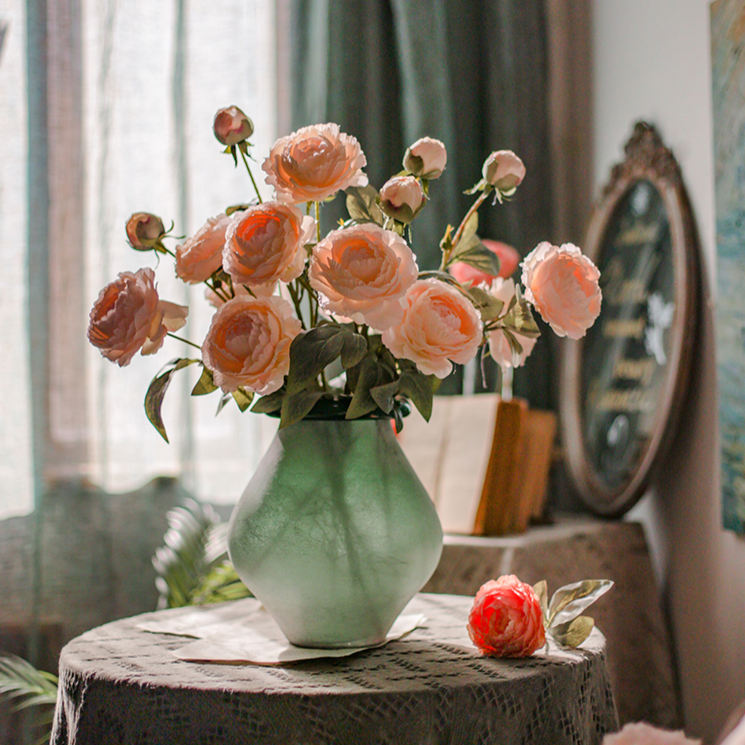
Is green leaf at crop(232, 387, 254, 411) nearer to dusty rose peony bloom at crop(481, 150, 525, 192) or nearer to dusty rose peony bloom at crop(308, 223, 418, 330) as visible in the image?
dusty rose peony bloom at crop(308, 223, 418, 330)

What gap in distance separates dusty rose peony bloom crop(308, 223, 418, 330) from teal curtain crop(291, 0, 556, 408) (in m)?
1.04

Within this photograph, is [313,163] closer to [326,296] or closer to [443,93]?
[326,296]

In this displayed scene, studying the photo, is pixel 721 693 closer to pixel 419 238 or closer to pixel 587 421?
pixel 587 421

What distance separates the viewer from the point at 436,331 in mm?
750

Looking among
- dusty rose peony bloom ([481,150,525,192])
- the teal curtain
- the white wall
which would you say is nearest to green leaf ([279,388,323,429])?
dusty rose peony bloom ([481,150,525,192])

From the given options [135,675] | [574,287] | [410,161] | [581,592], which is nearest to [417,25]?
[410,161]

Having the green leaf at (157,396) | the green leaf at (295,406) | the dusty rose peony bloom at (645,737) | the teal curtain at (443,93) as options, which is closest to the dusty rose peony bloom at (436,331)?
the green leaf at (295,406)

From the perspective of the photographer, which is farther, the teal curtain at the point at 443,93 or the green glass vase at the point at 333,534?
the teal curtain at the point at 443,93

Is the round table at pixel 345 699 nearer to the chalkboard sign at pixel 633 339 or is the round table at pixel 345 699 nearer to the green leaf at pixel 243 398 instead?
the green leaf at pixel 243 398

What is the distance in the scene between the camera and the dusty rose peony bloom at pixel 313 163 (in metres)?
0.76

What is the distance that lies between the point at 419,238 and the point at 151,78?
0.68 meters

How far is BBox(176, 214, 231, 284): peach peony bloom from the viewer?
80 cm

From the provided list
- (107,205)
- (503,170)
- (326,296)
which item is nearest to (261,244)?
(326,296)

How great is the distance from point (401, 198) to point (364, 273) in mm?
127
